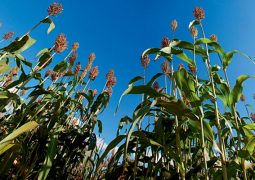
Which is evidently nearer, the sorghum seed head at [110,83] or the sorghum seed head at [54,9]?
the sorghum seed head at [54,9]

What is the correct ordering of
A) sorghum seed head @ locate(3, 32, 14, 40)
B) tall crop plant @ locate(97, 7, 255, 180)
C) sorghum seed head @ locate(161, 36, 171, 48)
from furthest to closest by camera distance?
sorghum seed head @ locate(3, 32, 14, 40), sorghum seed head @ locate(161, 36, 171, 48), tall crop plant @ locate(97, 7, 255, 180)

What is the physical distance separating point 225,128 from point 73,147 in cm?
136

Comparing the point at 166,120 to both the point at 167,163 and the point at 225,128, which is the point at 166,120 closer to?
the point at 167,163

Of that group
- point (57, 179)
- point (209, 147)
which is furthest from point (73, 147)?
point (209, 147)

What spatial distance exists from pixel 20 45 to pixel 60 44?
80 centimetres

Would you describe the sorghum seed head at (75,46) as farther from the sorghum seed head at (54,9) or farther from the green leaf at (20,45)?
the green leaf at (20,45)

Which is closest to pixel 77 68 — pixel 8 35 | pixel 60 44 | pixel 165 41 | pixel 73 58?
pixel 73 58

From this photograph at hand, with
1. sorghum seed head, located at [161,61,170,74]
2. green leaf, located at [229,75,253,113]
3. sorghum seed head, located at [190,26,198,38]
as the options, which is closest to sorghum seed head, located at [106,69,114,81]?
sorghum seed head, located at [161,61,170,74]

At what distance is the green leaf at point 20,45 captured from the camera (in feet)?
7.18

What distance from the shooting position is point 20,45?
2.22 m

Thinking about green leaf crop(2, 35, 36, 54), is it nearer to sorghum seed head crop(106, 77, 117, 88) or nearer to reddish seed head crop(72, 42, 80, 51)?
reddish seed head crop(72, 42, 80, 51)

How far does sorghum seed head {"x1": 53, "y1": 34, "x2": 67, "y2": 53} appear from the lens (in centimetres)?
297

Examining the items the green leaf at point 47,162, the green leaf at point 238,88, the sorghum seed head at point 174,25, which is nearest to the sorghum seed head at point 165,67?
the sorghum seed head at point 174,25

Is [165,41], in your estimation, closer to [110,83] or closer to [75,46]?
[110,83]
